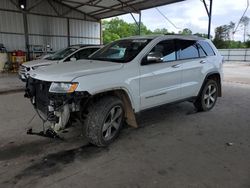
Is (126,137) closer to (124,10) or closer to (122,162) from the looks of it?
(122,162)

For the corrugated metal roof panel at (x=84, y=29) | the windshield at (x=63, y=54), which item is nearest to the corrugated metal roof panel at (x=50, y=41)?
the corrugated metal roof panel at (x=84, y=29)

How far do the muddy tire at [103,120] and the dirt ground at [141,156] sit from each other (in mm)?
180

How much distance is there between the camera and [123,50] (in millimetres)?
4035

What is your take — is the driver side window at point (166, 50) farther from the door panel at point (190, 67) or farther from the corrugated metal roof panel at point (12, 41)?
the corrugated metal roof panel at point (12, 41)

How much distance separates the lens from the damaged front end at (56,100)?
288 cm

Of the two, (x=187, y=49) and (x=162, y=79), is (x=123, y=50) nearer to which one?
(x=162, y=79)

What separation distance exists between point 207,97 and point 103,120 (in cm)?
316

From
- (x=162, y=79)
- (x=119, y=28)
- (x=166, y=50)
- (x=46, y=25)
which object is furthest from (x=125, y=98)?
(x=119, y=28)

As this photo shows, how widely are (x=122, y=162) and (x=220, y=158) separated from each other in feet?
4.66

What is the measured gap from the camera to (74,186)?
2447 millimetres

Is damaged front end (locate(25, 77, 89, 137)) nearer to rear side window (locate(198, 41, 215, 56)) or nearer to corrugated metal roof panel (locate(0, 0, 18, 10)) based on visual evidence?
rear side window (locate(198, 41, 215, 56))

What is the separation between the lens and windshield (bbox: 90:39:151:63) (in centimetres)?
370

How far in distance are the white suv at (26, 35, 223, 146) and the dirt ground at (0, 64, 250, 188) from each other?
0.36m

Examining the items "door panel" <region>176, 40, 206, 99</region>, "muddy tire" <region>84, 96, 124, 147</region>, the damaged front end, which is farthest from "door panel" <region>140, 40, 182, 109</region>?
the damaged front end
